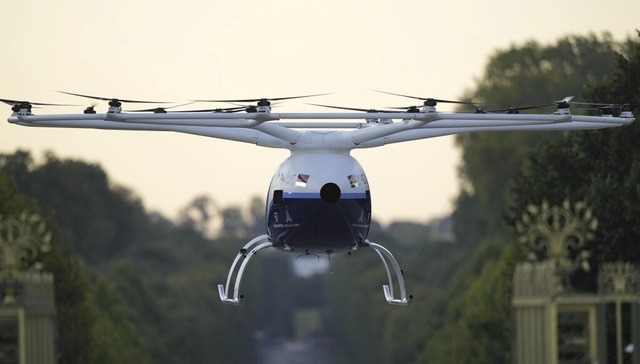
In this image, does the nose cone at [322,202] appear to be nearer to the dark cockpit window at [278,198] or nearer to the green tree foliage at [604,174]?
the dark cockpit window at [278,198]

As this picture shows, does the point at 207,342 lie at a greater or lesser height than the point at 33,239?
lesser

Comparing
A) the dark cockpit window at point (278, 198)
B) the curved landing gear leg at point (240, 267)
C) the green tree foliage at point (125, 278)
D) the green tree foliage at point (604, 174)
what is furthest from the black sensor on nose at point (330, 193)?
the green tree foliage at point (125, 278)

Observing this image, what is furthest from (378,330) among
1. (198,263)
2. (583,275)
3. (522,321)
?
(522,321)

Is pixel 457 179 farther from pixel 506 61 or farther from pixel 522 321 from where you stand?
pixel 522 321

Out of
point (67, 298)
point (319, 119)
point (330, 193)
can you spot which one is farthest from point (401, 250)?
point (319, 119)

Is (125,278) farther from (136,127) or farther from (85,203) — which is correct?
(136,127)
